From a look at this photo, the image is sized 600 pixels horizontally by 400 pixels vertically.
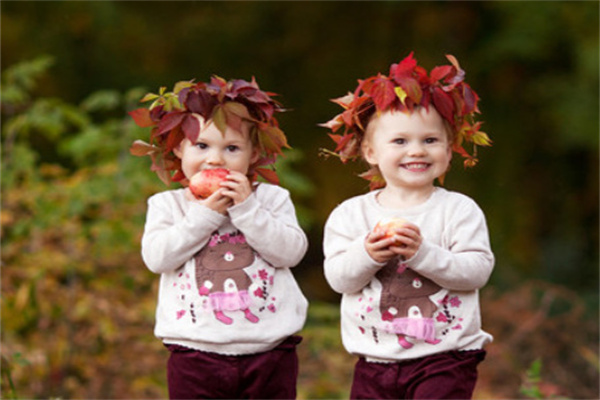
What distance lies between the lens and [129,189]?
588cm

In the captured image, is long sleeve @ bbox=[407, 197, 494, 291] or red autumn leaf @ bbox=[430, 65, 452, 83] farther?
red autumn leaf @ bbox=[430, 65, 452, 83]

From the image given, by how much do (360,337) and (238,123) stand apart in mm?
913

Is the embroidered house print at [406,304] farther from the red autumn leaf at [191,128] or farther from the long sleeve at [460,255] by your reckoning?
the red autumn leaf at [191,128]

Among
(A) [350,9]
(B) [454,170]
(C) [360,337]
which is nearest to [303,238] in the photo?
(C) [360,337]

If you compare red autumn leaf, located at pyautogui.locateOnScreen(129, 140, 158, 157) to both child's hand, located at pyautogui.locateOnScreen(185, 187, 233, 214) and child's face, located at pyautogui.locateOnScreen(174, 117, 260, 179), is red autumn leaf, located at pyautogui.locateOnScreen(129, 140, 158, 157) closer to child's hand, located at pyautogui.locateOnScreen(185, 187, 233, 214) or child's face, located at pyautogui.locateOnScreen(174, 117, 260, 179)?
child's face, located at pyautogui.locateOnScreen(174, 117, 260, 179)

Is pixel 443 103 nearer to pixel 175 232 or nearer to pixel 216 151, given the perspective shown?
pixel 216 151

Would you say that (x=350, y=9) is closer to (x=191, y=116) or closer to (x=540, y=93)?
(x=540, y=93)

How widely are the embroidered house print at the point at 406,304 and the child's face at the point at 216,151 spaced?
712 millimetres

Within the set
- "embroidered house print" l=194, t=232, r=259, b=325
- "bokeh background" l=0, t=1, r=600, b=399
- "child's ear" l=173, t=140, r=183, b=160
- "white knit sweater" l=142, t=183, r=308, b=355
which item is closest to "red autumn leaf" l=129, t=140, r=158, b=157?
"child's ear" l=173, t=140, r=183, b=160

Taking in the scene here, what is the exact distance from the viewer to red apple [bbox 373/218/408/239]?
2.95 meters

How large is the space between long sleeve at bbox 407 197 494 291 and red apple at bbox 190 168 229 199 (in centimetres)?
75

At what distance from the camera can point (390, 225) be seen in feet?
9.76

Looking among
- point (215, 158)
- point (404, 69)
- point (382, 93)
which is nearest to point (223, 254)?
point (215, 158)

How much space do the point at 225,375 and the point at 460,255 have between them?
0.98 metres
